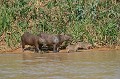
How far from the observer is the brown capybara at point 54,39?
1344cm

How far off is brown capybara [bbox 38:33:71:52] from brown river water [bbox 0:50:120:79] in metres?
0.84

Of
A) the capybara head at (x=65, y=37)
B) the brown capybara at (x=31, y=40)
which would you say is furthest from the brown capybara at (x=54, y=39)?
the brown capybara at (x=31, y=40)

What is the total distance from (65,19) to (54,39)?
168 centimetres

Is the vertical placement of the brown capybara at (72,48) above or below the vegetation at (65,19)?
below

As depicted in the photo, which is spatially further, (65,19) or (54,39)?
(65,19)

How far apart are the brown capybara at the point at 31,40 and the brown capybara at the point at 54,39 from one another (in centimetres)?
17

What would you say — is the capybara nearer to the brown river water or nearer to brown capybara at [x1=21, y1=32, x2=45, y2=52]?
the brown river water

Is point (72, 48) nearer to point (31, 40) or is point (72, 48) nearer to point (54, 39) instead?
point (54, 39)

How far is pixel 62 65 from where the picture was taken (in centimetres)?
1029

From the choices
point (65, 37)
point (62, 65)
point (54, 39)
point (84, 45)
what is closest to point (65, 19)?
point (65, 37)

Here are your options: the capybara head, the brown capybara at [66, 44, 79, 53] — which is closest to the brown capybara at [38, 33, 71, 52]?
the capybara head

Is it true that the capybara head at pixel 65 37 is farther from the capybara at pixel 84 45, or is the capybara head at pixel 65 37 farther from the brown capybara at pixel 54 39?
the capybara at pixel 84 45

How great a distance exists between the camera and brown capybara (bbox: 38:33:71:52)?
13438 mm

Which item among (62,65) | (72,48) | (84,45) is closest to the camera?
(62,65)
